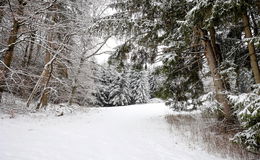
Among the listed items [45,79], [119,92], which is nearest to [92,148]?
[45,79]

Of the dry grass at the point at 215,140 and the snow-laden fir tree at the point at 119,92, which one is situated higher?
the snow-laden fir tree at the point at 119,92

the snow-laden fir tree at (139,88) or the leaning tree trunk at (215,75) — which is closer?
the leaning tree trunk at (215,75)

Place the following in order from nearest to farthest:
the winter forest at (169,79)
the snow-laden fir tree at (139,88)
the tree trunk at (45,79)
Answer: the winter forest at (169,79)
the tree trunk at (45,79)
the snow-laden fir tree at (139,88)

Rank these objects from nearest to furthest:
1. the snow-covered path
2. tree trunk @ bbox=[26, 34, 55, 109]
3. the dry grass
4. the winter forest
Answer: the snow-covered path, the winter forest, the dry grass, tree trunk @ bbox=[26, 34, 55, 109]

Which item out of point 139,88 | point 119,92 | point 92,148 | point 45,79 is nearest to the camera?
point 92,148

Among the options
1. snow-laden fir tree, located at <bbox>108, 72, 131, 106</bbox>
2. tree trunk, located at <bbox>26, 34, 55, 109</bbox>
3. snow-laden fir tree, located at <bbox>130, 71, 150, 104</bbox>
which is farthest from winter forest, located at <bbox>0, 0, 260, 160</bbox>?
snow-laden fir tree, located at <bbox>130, 71, 150, 104</bbox>

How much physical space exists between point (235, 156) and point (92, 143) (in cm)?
320

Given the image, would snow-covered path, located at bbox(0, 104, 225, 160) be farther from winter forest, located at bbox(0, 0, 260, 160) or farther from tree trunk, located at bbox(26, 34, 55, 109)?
tree trunk, located at bbox(26, 34, 55, 109)

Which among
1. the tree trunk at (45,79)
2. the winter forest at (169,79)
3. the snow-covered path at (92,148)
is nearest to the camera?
the snow-covered path at (92,148)

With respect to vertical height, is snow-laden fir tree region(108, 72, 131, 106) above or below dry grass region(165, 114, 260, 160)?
above

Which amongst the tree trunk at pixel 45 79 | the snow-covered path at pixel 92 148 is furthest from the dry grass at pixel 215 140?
the tree trunk at pixel 45 79

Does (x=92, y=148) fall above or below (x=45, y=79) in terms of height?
below

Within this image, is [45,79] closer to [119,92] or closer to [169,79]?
[169,79]

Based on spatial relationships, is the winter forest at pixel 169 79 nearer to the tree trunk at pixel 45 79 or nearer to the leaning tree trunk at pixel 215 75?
the leaning tree trunk at pixel 215 75
